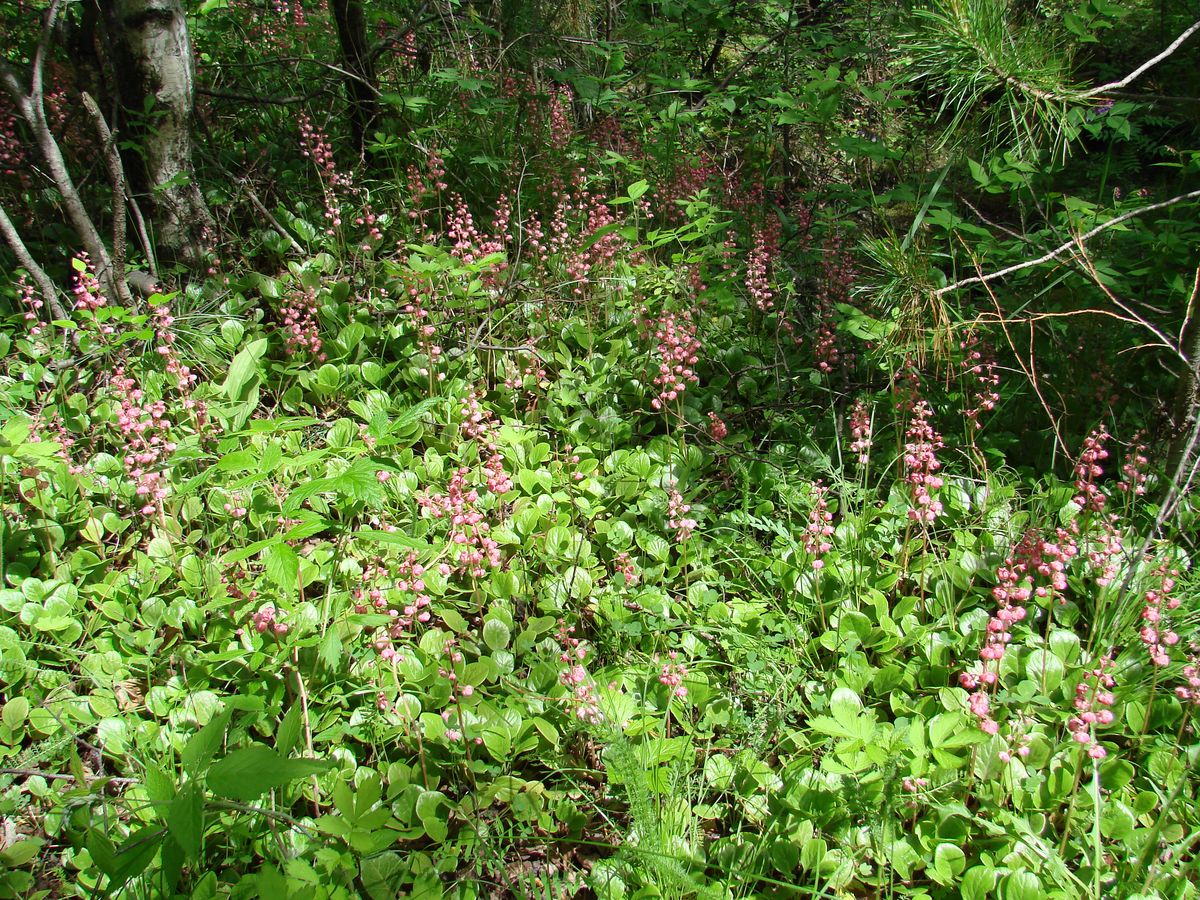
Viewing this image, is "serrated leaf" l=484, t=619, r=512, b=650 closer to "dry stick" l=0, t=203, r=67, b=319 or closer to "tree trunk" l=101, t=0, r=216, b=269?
"dry stick" l=0, t=203, r=67, b=319

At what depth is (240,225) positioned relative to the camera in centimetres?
448

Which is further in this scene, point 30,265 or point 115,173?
point 115,173

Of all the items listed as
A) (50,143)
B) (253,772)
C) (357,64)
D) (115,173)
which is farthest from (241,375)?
(357,64)

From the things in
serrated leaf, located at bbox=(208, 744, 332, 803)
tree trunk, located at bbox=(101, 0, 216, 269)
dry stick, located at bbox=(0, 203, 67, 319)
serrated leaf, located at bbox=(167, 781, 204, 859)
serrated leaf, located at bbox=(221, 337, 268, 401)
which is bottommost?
serrated leaf, located at bbox=(167, 781, 204, 859)

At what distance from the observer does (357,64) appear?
459 centimetres

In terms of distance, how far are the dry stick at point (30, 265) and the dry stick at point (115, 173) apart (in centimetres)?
30

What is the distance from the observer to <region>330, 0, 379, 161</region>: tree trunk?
4.44 m

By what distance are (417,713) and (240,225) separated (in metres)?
3.40

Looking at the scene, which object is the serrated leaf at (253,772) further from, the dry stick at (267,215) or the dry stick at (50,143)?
the dry stick at (267,215)

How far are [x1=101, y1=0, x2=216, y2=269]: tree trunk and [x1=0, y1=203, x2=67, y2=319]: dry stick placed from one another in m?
0.69

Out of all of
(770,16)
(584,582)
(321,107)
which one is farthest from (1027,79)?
(321,107)

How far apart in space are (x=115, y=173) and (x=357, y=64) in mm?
1680

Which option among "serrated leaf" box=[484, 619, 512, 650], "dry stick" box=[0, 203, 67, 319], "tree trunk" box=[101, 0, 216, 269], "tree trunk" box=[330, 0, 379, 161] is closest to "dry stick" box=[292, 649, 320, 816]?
"serrated leaf" box=[484, 619, 512, 650]

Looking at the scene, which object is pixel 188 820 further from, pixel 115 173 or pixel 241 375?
pixel 115 173
